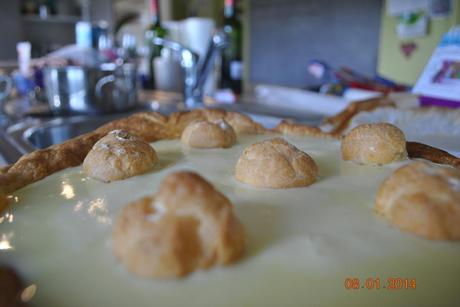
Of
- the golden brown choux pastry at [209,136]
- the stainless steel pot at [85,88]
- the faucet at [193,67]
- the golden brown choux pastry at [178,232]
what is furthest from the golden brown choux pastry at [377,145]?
the faucet at [193,67]

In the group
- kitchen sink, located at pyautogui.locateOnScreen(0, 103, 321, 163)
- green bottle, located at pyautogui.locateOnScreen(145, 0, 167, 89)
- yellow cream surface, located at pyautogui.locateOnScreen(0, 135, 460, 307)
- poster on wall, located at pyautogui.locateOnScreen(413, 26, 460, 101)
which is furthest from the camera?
green bottle, located at pyautogui.locateOnScreen(145, 0, 167, 89)

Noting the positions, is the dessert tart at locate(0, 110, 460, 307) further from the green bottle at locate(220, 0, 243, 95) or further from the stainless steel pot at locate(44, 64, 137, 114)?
the green bottle at locate(220, 0, 243, 95)

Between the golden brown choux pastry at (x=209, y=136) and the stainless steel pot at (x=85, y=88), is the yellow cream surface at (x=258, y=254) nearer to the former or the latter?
the golden brown choux pastry at (x=209, y=136)

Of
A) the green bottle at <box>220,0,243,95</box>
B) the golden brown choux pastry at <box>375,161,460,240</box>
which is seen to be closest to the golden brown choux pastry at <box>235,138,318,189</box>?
the golden brown choux pastry at <box>375,161,460,240</box>

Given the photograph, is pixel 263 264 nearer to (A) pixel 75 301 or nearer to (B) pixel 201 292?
(B) pixel 201 292

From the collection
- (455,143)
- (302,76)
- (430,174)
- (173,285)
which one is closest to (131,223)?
(173,285)
